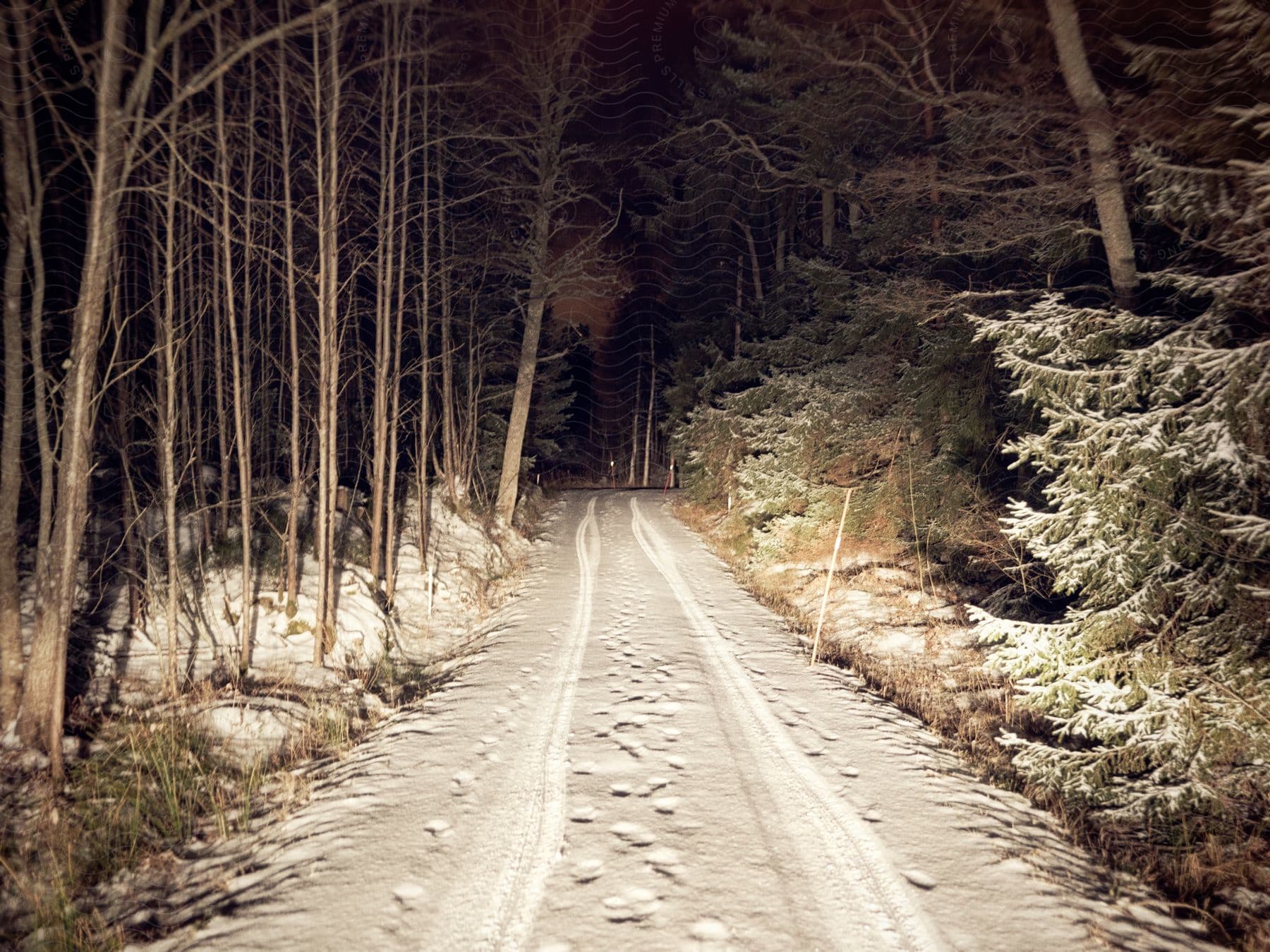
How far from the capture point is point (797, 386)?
45.1ft

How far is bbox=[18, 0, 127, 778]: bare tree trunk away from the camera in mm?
5484

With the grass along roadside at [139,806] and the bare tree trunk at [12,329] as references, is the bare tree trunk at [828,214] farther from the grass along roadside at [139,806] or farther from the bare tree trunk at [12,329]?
the grass along roadside at [139,806]

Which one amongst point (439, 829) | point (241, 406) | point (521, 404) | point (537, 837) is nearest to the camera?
point (537, 837)

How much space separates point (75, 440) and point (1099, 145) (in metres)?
10.5

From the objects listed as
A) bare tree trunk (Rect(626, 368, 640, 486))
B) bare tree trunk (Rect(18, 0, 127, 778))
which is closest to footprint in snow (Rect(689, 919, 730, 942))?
bare tree trunk (Rect(18, 0, 127, 778))

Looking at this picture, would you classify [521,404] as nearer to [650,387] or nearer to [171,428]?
[171,428]

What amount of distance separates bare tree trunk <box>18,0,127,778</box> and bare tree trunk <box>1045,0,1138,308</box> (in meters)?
9.25

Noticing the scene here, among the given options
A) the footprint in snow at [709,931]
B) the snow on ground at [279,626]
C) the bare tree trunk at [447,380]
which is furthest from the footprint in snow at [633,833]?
the bare tree trunk at [447,380]

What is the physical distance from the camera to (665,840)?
4.23 metres

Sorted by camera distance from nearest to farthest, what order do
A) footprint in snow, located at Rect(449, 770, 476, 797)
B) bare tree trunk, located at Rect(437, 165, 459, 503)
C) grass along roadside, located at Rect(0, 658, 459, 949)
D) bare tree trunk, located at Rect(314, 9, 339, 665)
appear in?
1. grass along roadside, located at Rect(0, 658, 459, 949)
2. footprint in snow, located at Rect(449, 770, 476, 797)
3. bare tree trunk, located at Rect(314, 9, 339, 665)
4. bare tree trunk, located at Rect(437, 165, 459, 503)

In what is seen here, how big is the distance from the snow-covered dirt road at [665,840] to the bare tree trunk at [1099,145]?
5.38m

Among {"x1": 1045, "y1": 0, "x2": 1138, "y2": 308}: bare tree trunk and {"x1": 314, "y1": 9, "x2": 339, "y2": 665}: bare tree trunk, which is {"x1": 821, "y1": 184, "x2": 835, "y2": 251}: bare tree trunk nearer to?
{"x1": 1045, "y1": 0, "x2": 1138, "y2": 308}: bare tree trunk

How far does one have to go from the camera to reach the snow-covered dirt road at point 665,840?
11.3ft

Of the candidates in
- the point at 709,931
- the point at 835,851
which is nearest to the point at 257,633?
the point at 709,931
